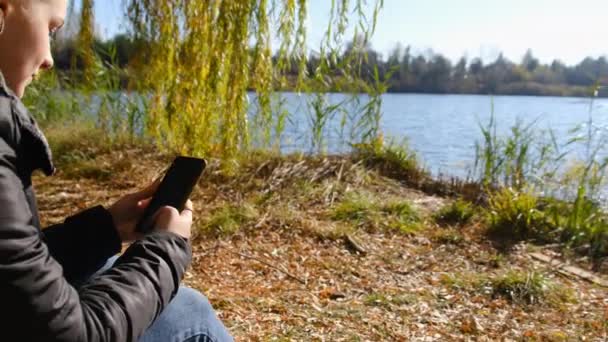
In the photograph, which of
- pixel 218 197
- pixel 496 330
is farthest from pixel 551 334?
pixel 218 197

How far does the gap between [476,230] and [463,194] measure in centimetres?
104

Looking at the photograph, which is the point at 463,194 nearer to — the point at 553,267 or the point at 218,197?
the point at 553,267

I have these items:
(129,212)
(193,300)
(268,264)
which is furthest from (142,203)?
(268,264)

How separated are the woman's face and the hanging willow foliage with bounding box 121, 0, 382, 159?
233 centimetres

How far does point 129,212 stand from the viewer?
1297 mm

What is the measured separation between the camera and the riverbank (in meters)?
2.43

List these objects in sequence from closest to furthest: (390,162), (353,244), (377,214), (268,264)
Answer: (268,264)
(353,244)
(377,214)
(390,162)

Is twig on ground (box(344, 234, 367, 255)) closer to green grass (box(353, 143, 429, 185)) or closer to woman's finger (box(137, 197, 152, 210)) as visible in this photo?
green grass (box(353, 143, 429, 185))

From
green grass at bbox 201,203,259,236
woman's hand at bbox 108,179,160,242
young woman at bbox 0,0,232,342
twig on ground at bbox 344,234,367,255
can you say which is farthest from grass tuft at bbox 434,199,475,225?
young woman at bbox 0,0,232,342

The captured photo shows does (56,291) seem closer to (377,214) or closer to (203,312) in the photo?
(203,312)

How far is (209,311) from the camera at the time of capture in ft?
3.74

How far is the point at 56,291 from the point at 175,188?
432mm

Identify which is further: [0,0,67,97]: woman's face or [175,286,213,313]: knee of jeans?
[175,286,213,313]: knee of jeans

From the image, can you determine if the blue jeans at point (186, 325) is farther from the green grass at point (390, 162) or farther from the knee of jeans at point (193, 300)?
the green grass at point (390, 162)
